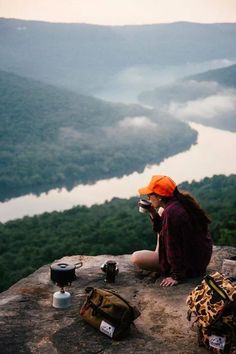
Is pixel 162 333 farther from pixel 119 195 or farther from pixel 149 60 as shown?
pixel 149 60

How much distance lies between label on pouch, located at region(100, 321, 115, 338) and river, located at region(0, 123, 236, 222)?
34203 mm

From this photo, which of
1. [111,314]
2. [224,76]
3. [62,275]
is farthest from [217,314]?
[224,76]

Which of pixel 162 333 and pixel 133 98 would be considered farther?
pixel 133 98

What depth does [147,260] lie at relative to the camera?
12.1 feet

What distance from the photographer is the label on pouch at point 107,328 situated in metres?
2.67

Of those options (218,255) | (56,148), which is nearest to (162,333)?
Answer: (218,255)

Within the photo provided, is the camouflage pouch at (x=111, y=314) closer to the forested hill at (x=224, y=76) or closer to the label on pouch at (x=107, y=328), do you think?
the label on pouch at (x=107, y=328)

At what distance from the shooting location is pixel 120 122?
78.2m

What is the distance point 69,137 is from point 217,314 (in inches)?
2698

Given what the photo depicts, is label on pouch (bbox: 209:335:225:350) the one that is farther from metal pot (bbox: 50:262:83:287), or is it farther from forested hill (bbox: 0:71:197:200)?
forested hill (bbox: 0:71:197:200)

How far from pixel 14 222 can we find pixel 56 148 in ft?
109

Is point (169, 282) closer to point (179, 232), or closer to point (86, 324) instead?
point (179, 232)

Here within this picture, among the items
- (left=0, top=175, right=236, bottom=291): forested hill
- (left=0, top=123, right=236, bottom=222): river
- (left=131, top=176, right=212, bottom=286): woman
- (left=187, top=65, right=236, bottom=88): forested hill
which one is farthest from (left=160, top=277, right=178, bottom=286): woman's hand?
(left=187, top=65, right=236, bottom=88): forested hill

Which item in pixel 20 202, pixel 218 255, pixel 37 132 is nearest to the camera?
pixel 218 255
